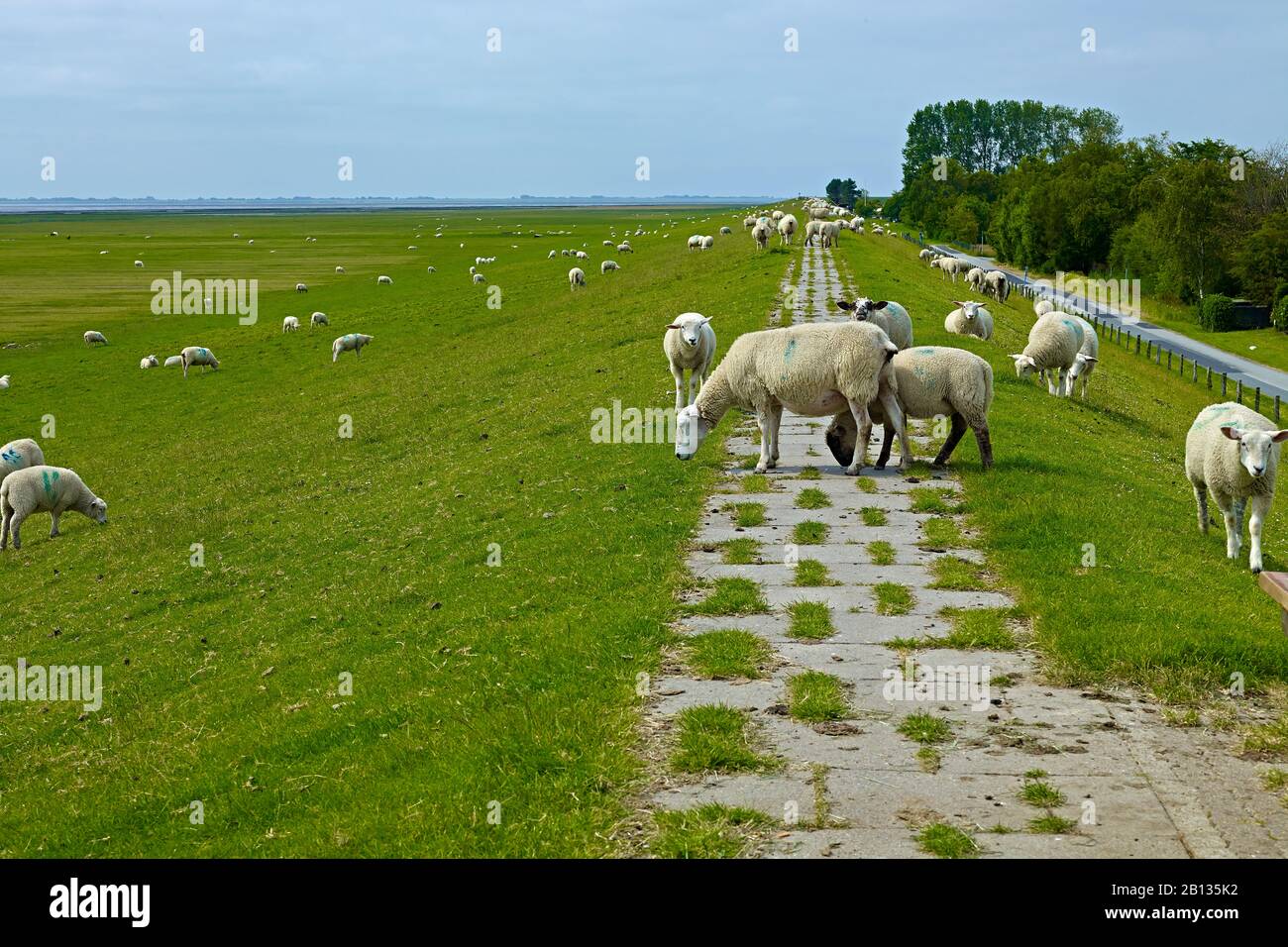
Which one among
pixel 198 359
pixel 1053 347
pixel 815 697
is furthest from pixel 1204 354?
pixel 815 697

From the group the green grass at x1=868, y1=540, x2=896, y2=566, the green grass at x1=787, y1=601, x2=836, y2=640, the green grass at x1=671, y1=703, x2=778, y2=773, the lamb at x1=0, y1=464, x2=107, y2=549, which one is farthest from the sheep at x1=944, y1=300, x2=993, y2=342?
the green grass at x1=671, y1=703, x2=778, y2=773

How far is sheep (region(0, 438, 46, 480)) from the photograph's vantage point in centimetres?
2720

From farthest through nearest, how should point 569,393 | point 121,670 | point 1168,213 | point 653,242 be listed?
point 653,242 < point 1168,213 < point 569,393 < point 121,670

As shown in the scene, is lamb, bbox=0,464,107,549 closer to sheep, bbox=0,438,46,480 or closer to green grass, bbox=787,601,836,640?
sheep, bbox=0,438,46,480

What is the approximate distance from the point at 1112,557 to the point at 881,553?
8.07 feet

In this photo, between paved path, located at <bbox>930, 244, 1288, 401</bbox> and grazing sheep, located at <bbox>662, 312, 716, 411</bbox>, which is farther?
paved path, located at <bbox>930, 244, 1288, 401</bbox>

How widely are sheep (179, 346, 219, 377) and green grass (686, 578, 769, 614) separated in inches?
1658

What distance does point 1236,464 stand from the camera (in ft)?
44.2

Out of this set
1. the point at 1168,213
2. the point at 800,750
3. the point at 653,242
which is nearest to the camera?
the point at 800,750

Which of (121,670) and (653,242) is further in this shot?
(653,242)
